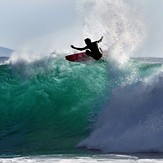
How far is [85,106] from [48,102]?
1.48m

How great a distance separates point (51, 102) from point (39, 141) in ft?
9.58

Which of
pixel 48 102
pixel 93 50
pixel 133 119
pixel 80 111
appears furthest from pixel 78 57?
pixel 133 119

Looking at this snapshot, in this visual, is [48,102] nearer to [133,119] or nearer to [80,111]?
[80,111]

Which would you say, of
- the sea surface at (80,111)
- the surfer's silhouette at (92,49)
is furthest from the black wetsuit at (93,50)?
the sea surface at (80,111)

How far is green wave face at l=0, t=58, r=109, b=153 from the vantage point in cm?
1375

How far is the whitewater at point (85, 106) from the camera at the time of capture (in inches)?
468

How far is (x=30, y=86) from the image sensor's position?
17.3m

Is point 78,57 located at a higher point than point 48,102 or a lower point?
higher

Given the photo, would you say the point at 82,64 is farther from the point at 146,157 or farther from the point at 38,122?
the point at 146,157

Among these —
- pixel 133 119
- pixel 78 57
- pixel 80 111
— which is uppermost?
pixel 78 57

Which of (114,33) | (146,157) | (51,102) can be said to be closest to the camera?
(146,157)

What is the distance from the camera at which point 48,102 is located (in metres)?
16.3

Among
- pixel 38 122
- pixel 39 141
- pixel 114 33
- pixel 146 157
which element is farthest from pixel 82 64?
pixel 146 157

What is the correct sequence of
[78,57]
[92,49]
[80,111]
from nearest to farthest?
[92,49], [80,111], [78,57]
